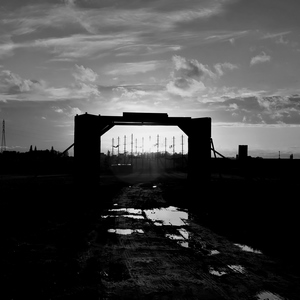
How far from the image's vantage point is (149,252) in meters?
7.98

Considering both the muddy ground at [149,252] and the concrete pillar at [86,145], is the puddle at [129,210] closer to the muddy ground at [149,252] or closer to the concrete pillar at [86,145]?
the muddy ground at [149,252]

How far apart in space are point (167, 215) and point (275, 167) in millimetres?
30558

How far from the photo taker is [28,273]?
20.5 feet

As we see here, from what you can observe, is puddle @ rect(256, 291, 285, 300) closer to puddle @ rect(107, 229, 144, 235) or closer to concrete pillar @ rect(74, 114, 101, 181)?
puddle @ rect(107, 229, 144, 235)

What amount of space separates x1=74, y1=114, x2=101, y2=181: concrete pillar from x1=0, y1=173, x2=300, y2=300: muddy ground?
258 cm

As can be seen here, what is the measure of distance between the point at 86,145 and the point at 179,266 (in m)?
11.8

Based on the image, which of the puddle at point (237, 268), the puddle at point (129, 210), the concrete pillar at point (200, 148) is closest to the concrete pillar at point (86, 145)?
the puddle at point (129, 210)

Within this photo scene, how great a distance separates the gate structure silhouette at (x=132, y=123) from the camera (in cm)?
1756

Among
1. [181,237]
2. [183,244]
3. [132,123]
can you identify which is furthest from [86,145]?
[183,244]

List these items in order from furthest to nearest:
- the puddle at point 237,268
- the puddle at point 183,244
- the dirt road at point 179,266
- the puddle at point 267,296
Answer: the puddle at point 183,244, the puddle at point 237,268, the dirt road at point 179,266, the puddle at point 267,296

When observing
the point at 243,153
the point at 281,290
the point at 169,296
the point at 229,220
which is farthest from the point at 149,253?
the point at 243,153

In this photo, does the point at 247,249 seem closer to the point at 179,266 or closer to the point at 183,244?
the point at 183,244

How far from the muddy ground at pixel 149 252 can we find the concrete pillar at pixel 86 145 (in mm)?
2580

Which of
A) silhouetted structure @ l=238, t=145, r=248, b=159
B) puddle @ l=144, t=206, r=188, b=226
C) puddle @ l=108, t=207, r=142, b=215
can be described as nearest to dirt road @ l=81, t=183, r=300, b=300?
puddle @ l=144, t=206, r=188, b=226
